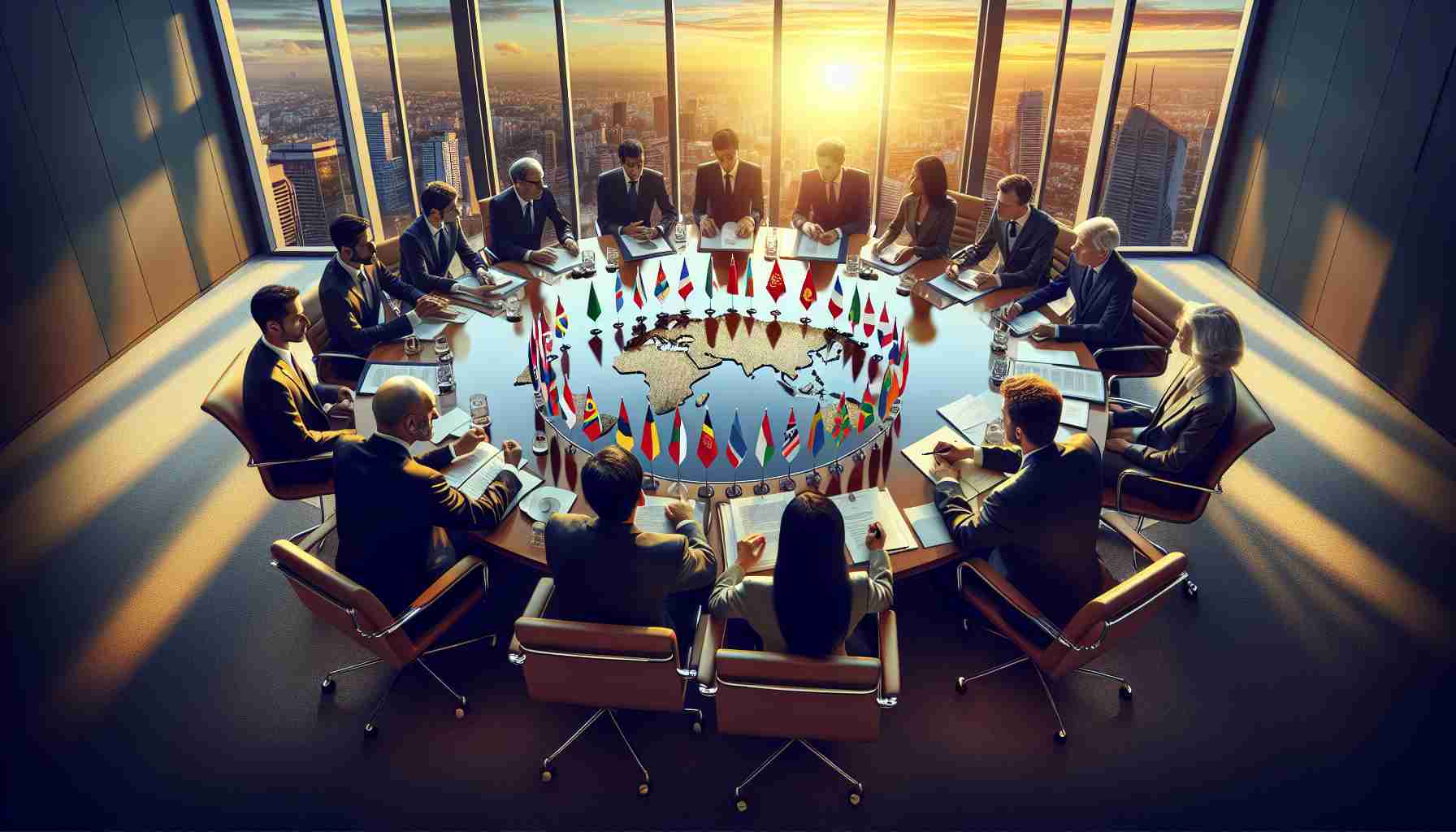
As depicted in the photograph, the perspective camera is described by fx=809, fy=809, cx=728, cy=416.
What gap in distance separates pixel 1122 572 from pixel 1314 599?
0.88 metres

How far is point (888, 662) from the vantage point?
2.69m

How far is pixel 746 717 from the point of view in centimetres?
272

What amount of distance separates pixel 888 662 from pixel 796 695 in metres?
0.34

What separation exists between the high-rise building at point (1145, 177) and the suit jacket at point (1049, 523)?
205 inches

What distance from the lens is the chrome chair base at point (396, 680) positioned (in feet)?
11.3

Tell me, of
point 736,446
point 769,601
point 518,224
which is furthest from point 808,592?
point 518,224

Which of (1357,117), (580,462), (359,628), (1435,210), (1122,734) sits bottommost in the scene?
(1122,734)

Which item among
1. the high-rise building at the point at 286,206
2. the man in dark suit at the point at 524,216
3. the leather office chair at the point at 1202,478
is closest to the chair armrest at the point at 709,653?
the leather office chair at the point at 1202,478

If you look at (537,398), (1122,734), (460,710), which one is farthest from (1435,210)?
(460,710)

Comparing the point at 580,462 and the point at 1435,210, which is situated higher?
the point at 1435,210

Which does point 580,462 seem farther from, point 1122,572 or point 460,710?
point 1122,572

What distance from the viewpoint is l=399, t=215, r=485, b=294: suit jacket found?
5008mm

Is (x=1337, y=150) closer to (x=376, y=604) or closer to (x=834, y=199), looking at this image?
(x=834, y=199)

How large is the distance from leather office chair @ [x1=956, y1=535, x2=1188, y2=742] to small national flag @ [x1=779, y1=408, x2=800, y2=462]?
0.81 metres
